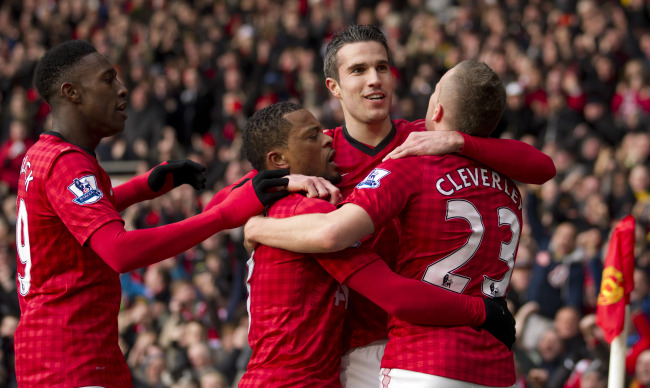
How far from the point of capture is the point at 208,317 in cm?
959

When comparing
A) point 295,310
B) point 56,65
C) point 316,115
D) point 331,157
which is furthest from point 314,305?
point 316,115

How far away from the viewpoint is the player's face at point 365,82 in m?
3.94

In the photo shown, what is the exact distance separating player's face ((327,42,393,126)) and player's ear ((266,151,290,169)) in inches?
23.6

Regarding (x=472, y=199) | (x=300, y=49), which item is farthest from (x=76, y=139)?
(x=300, y=49)

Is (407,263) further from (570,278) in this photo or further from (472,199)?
(570,278)

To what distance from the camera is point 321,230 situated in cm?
308

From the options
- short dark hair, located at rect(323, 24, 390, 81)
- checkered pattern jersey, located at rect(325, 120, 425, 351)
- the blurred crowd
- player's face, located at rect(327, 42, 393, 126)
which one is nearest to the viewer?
checkered pattern jersey, located at rect(325, 120, 425, 351)

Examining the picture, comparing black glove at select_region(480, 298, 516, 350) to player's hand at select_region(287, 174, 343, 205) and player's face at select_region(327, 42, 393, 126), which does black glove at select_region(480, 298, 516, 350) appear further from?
player's face at select_region(327, 42, 393, 126)

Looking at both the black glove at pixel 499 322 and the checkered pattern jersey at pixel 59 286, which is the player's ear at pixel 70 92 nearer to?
the checkered pattern jersey at pixel 59 286

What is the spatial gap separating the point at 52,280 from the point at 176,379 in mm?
4972

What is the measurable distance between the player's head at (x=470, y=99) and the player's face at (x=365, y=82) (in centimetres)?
44

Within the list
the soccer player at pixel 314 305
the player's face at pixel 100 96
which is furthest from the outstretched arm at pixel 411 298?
the player's face at pixel 100 96

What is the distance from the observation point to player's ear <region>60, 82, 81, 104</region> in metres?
3.68

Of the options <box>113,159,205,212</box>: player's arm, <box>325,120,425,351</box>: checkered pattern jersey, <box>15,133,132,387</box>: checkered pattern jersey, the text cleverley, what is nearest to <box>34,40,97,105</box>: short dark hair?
<box>15,133,132,387</box>: checkered pattern jersey
